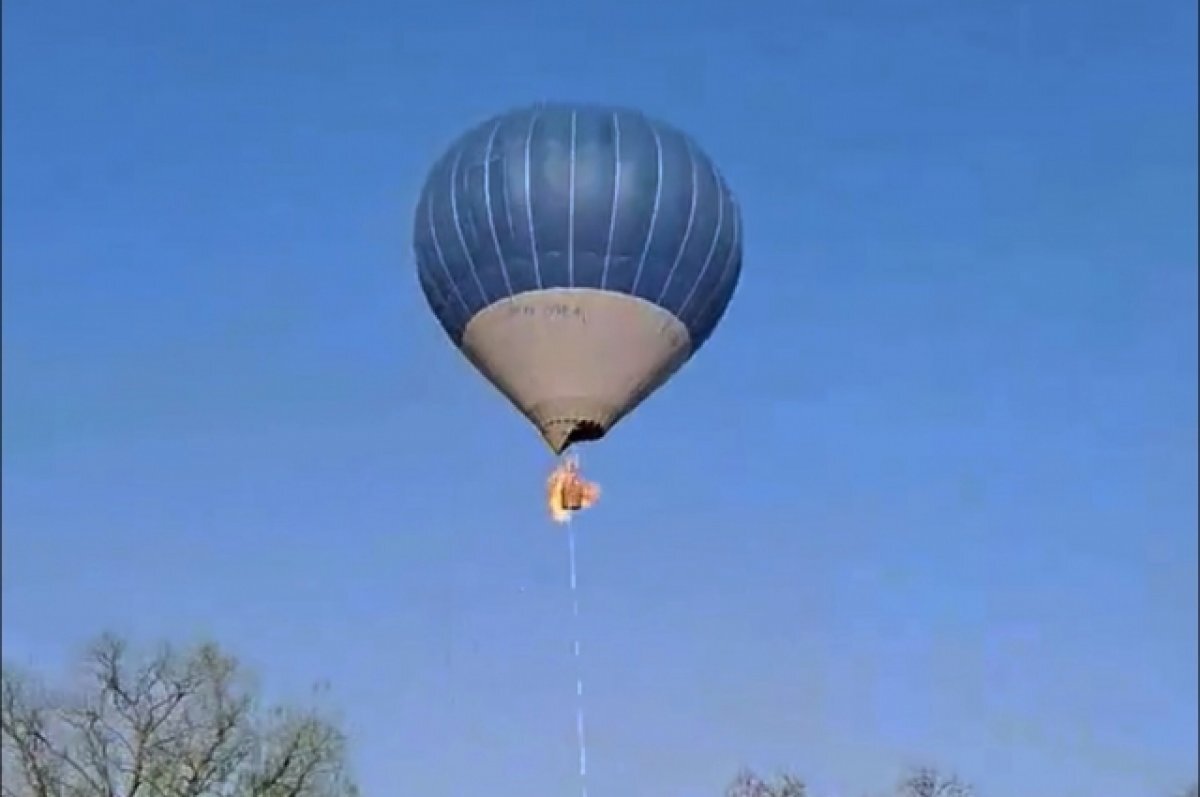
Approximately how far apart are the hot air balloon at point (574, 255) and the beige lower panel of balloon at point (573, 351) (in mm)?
15

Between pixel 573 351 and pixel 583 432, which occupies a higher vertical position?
pixel 573 351

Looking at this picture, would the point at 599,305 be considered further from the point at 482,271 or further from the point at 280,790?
the point at 280,790

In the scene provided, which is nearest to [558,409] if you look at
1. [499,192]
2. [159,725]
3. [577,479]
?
[577,479]

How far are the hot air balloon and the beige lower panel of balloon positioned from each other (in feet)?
0.05

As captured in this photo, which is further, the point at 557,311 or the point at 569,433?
the point at 569,433

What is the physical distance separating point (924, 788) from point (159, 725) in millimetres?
14216

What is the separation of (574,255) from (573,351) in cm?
103

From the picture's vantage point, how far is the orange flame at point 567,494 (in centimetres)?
2102

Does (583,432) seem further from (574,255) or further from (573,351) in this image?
(574,255)

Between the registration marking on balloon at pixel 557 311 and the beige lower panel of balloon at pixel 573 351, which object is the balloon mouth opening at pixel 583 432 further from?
the registration marking on balloon at pixel 557 311

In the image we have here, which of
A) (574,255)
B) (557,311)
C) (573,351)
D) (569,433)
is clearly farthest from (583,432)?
(574,255)

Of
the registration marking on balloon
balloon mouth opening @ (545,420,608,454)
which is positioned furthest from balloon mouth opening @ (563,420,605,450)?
the registration marking on balloon

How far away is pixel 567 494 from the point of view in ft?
69.2

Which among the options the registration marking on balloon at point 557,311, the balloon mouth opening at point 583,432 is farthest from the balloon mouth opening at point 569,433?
the registration marking on balloon at point 557,311
